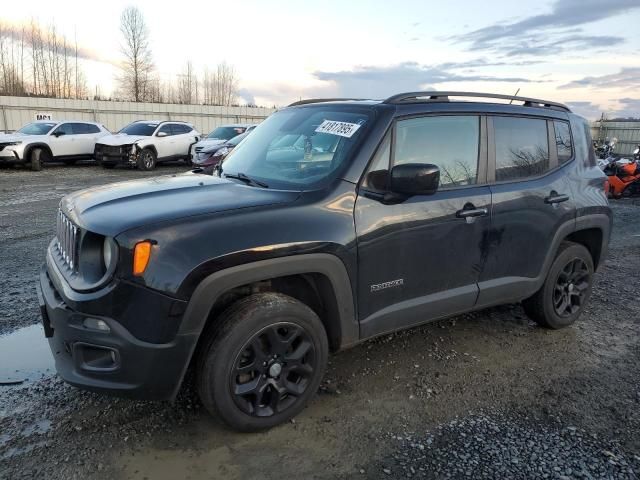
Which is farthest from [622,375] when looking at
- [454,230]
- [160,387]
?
[160,387]

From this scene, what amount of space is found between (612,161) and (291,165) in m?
13.2

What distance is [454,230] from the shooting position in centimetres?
348

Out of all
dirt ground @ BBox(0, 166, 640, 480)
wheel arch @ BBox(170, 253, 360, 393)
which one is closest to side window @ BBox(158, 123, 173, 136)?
dirt ground @ BBox(0, 166, 640, 480)

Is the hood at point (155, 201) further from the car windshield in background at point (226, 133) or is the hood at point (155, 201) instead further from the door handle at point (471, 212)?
the car windshield in background at point (226, 133)

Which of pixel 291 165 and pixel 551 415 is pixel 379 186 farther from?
pixel 551 415

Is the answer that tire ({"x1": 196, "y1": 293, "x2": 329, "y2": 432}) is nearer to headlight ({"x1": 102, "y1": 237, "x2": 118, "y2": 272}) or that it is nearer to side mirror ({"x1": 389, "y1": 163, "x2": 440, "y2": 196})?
headlight ({"x1": 102, "y1": 237, "x2": 118, "y2": 272})

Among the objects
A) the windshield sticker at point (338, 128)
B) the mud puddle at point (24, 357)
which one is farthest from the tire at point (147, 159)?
the windshield sticker at point (338, 128)

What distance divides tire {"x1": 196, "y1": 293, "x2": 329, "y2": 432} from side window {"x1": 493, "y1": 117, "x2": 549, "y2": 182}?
1906 mm

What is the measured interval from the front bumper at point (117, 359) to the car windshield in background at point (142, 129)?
16.8 metres

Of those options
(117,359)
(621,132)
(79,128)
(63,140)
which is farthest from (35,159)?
(621,132)

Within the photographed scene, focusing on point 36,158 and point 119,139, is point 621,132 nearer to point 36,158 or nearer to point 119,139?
point 119,139

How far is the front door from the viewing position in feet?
10.3

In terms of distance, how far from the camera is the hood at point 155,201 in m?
2.67

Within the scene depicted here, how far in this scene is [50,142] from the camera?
56.1ft
